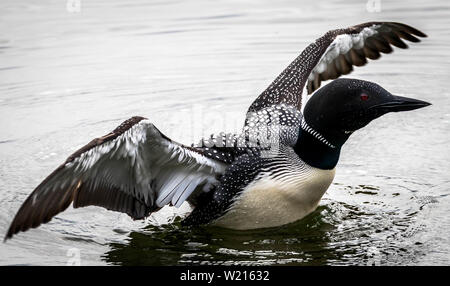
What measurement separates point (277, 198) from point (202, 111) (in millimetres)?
2436

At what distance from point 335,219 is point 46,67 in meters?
4.78

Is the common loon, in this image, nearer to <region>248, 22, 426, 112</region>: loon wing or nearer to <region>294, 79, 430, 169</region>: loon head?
<region>294, 79, 430, 169</region>: loon head

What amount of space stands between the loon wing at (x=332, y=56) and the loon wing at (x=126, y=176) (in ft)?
4.24

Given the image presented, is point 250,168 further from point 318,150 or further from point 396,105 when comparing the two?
point 396,105

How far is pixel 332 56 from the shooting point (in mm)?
7129

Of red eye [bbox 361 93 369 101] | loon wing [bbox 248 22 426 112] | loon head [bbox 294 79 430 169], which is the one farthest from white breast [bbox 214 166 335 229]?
loon wing [bbox 248 22 426 112]

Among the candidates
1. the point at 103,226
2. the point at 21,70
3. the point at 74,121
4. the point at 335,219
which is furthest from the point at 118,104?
the point at 335,219

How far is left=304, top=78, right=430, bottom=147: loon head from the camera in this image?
219 inches

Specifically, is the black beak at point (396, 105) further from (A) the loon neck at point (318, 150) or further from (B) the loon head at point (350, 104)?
(A) the loon neck at point (318, 150)

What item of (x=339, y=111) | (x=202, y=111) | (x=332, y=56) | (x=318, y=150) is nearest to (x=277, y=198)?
(x=318, y=150)

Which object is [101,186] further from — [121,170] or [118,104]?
[118,104]

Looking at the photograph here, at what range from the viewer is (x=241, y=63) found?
9336 millimetres

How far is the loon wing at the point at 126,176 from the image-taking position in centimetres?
480

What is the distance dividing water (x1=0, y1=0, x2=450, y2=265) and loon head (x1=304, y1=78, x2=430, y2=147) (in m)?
0.69
